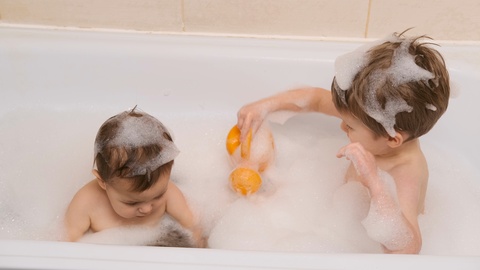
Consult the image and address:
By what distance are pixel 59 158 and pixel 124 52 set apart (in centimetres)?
31

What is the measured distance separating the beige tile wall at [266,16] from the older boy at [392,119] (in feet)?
0.96

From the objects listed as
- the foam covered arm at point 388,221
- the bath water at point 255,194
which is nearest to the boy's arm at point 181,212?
the bath water at point 255,194

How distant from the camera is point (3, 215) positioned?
1352mm

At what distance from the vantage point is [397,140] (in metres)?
1.17

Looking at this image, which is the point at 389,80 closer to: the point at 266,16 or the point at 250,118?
the point at 250,118

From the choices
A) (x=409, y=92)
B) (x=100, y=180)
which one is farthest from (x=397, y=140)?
(x=100, y=180)

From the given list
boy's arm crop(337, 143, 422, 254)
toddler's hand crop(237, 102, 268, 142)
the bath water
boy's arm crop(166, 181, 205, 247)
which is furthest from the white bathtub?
boy's arm crop(337, 143, 422, 254)

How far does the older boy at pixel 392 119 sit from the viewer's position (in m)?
1.12

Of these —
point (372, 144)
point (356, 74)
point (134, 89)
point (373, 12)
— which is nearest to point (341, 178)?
point (372, 144)

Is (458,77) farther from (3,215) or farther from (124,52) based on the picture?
(3,215)

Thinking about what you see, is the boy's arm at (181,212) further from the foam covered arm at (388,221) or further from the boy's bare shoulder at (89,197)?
the foam covered arm at (388,221)

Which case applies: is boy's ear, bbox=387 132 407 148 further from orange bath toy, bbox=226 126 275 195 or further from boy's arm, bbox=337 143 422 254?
orange bath toy, bbox=226 126 275 195

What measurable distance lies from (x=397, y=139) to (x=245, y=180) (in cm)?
35

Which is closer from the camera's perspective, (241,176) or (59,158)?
(241,176)
